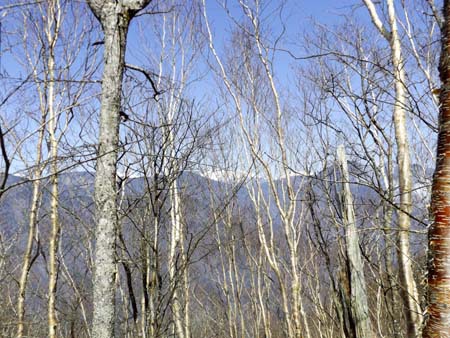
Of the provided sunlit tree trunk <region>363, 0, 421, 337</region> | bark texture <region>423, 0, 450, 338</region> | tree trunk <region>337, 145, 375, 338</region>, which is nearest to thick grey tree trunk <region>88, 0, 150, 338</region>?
tree trunk <region>337, 145, 375, 338</region>

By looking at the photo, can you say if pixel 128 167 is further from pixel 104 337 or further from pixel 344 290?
pixel 344 290

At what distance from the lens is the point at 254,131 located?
23.1 feet

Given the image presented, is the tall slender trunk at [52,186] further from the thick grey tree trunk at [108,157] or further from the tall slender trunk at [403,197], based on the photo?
the tall slender trunk at [403,197]

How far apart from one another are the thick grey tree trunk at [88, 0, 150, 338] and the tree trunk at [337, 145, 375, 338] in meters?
1.41

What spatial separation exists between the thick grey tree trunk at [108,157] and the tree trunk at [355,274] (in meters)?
1.41

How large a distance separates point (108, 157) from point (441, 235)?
6.05 ft

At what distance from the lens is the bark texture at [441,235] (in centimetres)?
96

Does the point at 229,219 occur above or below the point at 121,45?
below

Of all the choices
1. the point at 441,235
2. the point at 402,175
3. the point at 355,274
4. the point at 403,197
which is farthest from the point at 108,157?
the point at 402,175

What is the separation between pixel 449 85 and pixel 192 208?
327 inches

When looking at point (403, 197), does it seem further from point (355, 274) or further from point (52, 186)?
point (52, 186)

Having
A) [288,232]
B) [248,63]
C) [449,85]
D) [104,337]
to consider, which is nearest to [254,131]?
[248,63]

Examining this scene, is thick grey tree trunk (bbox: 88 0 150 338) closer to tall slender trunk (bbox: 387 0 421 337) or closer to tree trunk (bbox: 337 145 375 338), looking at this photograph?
tree trunk (bbox: 337 145 375 338)

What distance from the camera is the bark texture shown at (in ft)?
3.14
